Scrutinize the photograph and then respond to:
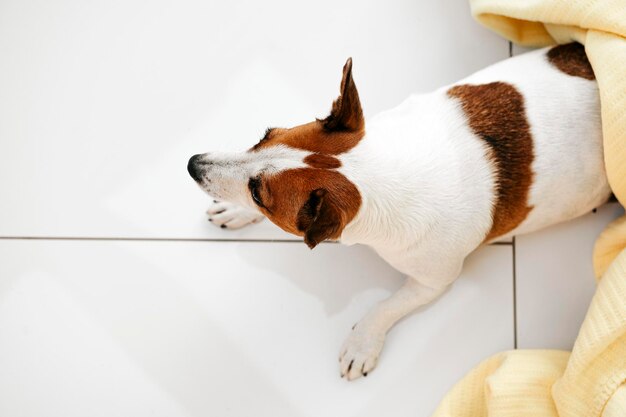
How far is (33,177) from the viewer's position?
2217 mm

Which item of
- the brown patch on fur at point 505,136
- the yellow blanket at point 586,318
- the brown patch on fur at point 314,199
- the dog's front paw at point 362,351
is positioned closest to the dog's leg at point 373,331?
the dog's front paw at point 362,351

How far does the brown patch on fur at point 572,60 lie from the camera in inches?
69.2

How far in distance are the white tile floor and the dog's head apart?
0.57m

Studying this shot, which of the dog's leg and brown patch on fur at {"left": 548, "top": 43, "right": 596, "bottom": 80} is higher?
brown patch on fur at {"left": 548, "top": 43, "right": 596, "bottom": 80}

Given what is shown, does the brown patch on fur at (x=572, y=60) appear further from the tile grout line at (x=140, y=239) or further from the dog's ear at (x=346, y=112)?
the tile grout line at (x=140, y=239)

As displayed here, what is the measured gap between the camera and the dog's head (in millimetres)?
1487

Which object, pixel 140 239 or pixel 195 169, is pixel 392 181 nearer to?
pixel 195 169

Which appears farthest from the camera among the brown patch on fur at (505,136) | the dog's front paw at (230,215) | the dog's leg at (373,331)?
the dog's front paw at (230,215)

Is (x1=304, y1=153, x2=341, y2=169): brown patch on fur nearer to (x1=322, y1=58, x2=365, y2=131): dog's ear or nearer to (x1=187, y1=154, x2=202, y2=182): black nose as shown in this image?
(x1=322, y1=58, x2=365, y2=131): dog's ear

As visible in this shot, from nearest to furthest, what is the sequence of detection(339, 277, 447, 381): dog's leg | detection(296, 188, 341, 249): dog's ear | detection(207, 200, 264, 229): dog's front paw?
detection(296, 188, 341, 249): dog's ear
detection(339, 277, 447, 381): dog's leg
detection(207, 200, 264, 229): dog's front paw

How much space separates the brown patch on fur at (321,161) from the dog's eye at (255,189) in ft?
0.46

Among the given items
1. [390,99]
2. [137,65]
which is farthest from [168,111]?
[390,99]

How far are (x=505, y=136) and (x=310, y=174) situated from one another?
1.78ft

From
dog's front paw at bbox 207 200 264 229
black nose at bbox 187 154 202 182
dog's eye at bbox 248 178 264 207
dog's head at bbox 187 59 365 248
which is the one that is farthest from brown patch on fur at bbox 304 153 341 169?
dog's front paw at bbox 207 200 264 229
